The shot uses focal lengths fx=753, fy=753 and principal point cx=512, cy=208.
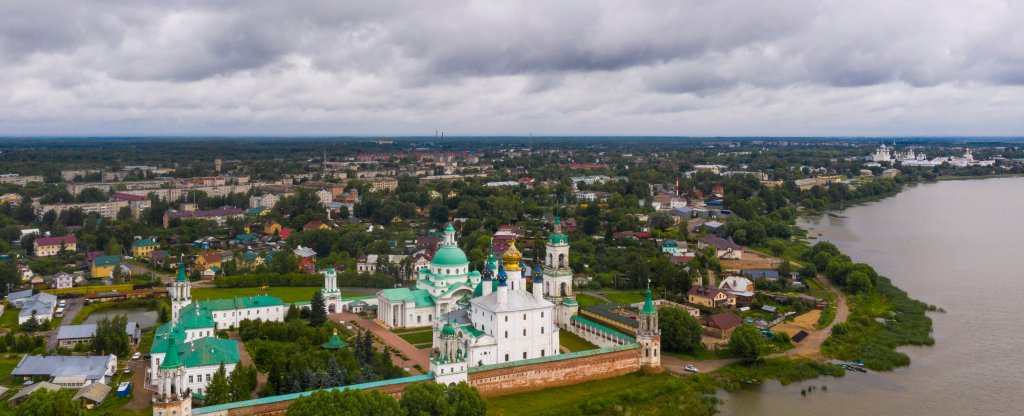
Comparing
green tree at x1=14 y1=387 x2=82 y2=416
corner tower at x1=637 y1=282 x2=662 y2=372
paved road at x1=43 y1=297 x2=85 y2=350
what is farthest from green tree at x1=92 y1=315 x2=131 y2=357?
corner tower at x1=637 y1=282 x2=662 y2=372

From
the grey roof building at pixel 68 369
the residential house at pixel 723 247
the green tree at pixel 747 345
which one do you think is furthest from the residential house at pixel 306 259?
the green tree at pixel 747 345

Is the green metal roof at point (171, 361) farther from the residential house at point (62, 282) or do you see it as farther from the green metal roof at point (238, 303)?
the residential house at point (62, 282)

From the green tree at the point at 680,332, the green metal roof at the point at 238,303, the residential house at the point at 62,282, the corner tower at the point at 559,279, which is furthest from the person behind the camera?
the residential house at the point at 62,282

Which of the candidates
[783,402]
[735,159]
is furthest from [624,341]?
[735,159]

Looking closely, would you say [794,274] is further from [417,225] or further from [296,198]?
[296,198]

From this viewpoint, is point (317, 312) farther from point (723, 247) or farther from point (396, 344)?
point (723, 247)

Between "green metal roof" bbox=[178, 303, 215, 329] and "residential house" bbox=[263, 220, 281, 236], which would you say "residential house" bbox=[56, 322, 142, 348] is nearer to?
"green metal roof" bbox=[178, 303, 215, 329]

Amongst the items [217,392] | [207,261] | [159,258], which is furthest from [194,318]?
[159,258]

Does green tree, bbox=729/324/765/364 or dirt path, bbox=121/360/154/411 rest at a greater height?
green tree, bbox=729/324/765/364
